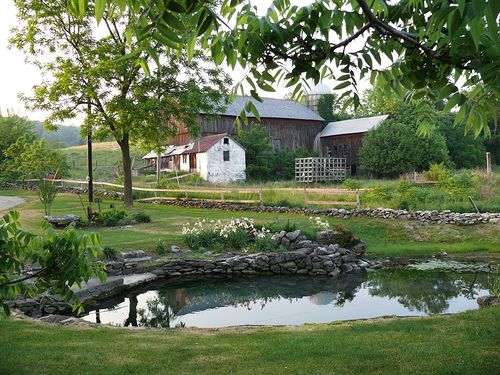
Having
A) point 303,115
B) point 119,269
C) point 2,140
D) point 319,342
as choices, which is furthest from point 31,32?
point 303,115

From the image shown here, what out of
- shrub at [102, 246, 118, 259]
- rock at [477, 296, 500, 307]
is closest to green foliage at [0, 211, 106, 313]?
rock at [477, 296, 500, 307]

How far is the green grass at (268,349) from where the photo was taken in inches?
189

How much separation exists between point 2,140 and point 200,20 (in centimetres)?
4232

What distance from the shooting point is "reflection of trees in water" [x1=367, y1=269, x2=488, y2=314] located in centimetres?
1023

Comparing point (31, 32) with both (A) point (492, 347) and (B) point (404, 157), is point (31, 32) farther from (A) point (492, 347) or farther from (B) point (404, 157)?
(B) point (404, 157)

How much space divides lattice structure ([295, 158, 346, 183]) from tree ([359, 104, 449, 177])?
2.13 metres

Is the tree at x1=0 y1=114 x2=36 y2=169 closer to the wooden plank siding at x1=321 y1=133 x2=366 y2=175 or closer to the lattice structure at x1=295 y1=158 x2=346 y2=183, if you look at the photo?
the lattice structure at x1=295 y1=158 x2=346 y2=183

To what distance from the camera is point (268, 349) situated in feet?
18.6

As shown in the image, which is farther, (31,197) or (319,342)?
(31,197)

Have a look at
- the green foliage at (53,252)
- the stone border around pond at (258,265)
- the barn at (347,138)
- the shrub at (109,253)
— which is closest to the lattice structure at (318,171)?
the barn at (347,138)

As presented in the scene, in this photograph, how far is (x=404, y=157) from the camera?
3684 cm

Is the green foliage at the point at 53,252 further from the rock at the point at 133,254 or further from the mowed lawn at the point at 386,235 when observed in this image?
the mowed lawn at the point at 386,235

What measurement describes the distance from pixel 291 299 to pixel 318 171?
29.7 meters

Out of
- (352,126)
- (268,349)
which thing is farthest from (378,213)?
(352,126)
